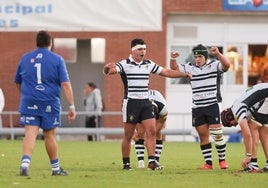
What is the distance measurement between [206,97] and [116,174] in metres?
2.66

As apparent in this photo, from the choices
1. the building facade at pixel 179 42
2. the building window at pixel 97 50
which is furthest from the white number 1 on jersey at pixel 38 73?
the building window at pixel 97 50

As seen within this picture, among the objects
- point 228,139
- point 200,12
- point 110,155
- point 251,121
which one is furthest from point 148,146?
point 200,12

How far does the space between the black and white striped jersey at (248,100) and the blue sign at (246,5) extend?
61.3 feet

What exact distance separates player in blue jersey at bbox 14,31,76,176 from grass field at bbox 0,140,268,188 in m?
0.53

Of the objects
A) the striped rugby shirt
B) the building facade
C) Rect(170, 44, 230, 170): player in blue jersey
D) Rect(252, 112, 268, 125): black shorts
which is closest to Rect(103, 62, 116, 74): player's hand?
Rect(170, 44, 230, 170): player in blue jersey

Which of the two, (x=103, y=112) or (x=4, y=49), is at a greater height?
(x=4, y=49)

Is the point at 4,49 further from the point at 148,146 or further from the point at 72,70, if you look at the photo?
the point at 148,146

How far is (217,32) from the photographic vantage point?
35.6 m

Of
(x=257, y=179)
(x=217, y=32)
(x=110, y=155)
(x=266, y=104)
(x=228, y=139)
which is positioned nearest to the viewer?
(x=257, y=179)

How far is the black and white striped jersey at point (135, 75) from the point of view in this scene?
17594 mm

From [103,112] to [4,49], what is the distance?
A: 179 inches

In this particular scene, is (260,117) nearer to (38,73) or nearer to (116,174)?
(116,174)

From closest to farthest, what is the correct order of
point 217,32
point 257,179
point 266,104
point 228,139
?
point 257,179 < point 266,104 < point 228,139 < point 217,32

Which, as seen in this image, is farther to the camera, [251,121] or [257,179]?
[251,121]
